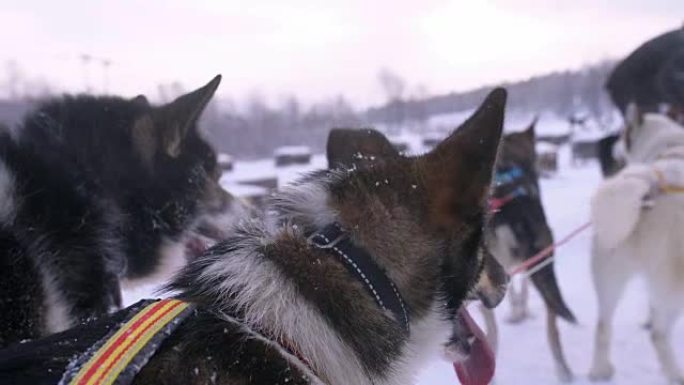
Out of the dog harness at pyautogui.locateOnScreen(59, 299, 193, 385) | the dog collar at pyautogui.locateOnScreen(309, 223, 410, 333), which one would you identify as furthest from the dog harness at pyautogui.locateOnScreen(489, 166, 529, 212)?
the dog harness at pyautogui.locateOnScreen(59, 299, 193, 385)

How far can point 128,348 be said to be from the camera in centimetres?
95

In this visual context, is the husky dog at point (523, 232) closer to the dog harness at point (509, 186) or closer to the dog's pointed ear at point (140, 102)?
the dog harness at point (509, 186)

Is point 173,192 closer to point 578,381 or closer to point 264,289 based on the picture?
point 264,289

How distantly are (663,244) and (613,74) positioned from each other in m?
2.43

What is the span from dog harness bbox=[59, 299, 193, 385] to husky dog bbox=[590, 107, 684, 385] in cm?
298

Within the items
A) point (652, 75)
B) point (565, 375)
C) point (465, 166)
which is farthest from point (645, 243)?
point (465, 166)

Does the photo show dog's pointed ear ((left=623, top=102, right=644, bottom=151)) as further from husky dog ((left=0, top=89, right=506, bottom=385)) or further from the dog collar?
the dog collar

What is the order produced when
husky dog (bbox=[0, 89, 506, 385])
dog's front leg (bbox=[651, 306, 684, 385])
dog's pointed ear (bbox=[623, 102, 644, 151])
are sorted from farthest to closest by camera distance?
dog's pointed ear (bbox=[623, 102, 644, 151])
dog's front leg (bbox=[651, 306, 684, 385])
husky dog (bbox=[0, 89, 506, 385])

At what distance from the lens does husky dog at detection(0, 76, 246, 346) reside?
1.73 m

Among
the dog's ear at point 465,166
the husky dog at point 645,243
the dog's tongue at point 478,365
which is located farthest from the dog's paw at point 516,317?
the dog's ear at point 465,166

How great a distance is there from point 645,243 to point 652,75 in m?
→ 2.13

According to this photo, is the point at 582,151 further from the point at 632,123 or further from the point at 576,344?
the point at 576,344

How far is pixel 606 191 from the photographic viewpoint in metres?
3.36

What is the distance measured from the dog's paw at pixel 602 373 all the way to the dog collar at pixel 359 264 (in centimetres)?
298
